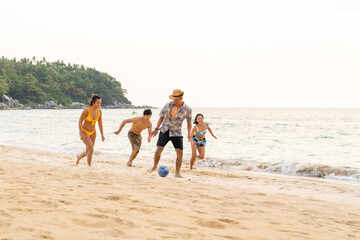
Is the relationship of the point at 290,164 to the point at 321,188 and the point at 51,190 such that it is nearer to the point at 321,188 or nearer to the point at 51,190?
the point at 321,188

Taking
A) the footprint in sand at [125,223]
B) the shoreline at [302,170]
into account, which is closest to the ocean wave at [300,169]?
the shoreline at [302,170]

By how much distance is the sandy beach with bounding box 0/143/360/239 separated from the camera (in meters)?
2.72

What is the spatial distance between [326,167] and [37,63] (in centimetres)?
13857

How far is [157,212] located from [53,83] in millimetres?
124362

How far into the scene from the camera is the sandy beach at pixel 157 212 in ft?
8.93

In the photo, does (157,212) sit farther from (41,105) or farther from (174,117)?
(41,105)

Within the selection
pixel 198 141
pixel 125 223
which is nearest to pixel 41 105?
pixel 198 141

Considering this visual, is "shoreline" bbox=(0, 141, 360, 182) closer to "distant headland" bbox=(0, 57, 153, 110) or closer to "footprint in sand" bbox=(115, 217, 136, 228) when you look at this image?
"footprint in sand" bbox=(115, 217, 136, 228)

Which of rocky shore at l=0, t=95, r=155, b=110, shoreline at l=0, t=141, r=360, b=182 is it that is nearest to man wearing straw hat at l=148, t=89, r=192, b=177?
shoreline at l=0, t=141, r=360, b=182

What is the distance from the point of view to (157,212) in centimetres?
347

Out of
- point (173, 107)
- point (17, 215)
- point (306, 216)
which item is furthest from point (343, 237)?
point (173, 107)

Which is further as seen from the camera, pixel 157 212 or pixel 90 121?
pixel 90 121

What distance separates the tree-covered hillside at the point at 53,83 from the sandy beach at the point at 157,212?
9603 centimetres

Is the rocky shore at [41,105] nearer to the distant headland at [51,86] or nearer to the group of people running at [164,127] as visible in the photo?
the distant headland at [51,86]
